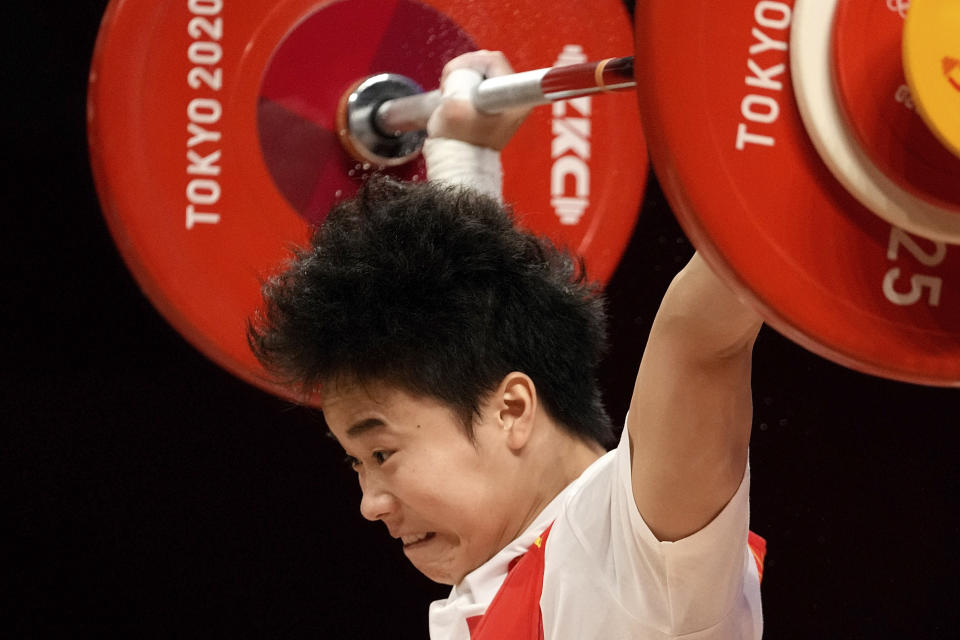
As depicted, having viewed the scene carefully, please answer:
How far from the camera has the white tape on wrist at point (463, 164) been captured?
181 centimetres

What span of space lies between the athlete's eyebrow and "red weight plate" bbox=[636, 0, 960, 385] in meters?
0.47

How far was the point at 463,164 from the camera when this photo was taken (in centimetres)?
181

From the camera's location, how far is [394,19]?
2010 millimetres

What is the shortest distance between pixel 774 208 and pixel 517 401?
1.46 ft

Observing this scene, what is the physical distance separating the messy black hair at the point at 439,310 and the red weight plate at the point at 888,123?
1.66 ft

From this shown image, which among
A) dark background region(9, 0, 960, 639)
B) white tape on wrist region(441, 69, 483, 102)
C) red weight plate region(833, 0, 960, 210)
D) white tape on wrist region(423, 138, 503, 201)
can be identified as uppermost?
white tape on wrist region(441, 69, 483, 102)

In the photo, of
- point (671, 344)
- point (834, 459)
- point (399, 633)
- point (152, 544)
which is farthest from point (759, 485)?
point (671, 344)

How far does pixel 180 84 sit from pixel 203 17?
11 centimetres

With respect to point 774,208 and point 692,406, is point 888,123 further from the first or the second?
point 692,406

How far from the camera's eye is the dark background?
2.52 meters

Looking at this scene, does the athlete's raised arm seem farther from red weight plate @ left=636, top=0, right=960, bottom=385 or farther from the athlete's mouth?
the athlete's mouth

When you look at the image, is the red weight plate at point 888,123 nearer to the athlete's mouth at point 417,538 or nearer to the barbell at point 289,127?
the barbell at point 289,127

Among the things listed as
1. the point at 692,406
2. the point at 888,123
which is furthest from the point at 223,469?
the point at 888,123

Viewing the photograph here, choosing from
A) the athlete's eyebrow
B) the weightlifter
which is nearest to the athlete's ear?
the weightlifter
